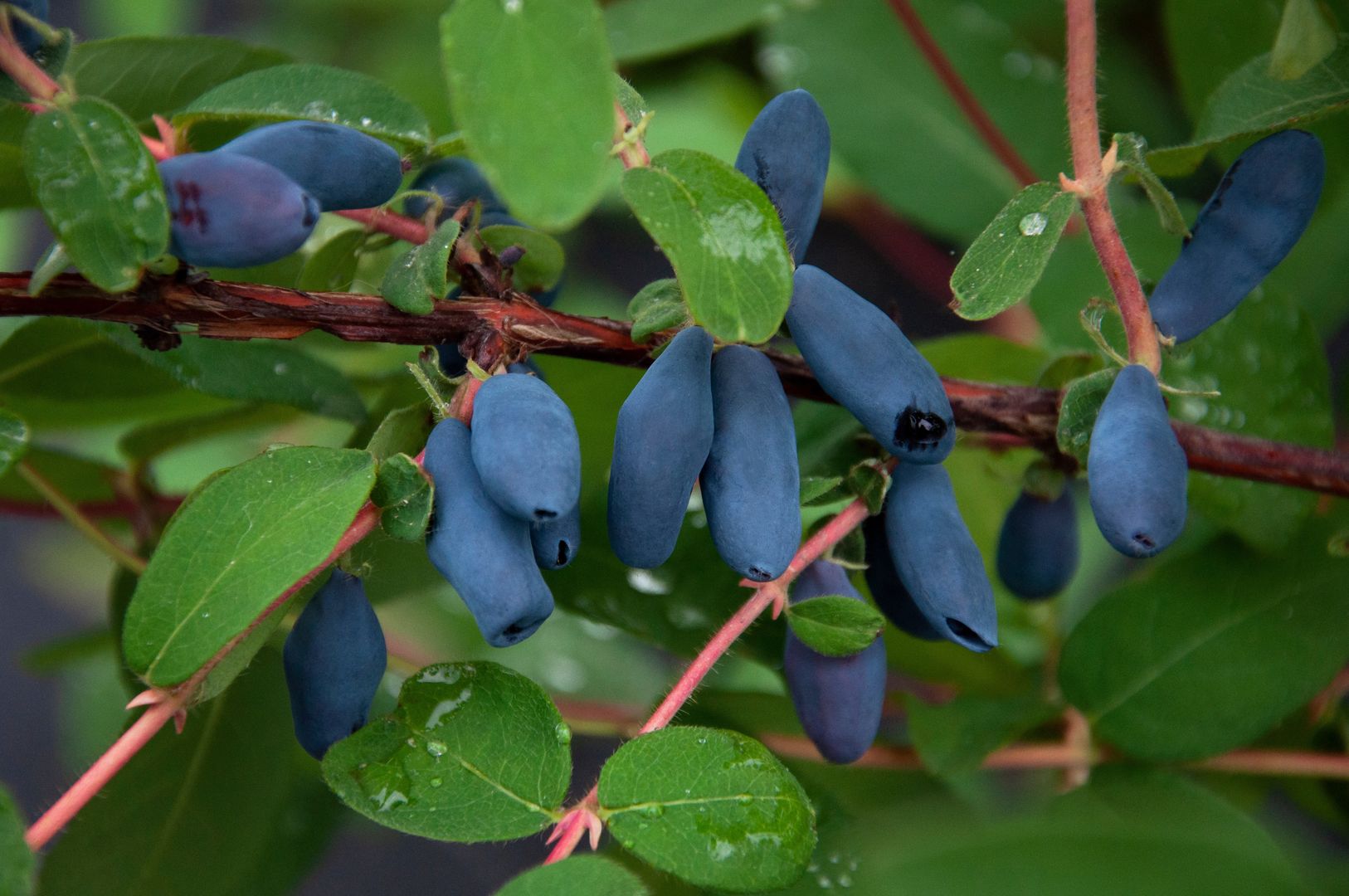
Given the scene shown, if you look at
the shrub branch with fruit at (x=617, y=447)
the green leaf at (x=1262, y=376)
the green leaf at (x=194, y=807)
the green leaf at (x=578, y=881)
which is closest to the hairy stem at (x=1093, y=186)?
the shrub branch with fruit at (x=617, y=447)

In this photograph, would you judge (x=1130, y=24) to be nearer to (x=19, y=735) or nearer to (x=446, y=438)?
(x=446, y=438)

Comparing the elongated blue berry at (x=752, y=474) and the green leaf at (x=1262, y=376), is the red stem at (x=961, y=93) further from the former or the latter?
the elongated blue berry at (x=752, y=474)

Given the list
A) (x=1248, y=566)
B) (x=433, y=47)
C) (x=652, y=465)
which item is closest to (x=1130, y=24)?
(x=433, y=47)

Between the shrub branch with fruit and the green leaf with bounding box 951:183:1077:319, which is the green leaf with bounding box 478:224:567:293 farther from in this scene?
the green leaf with bounding box 951:183:1077:319

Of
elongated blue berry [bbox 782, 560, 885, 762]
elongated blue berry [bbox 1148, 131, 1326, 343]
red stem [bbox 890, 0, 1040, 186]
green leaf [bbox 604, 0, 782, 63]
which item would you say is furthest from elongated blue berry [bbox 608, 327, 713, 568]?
red stem [bbox 890, 0, 1040, 186]

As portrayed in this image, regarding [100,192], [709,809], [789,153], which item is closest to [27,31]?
[100,192]
